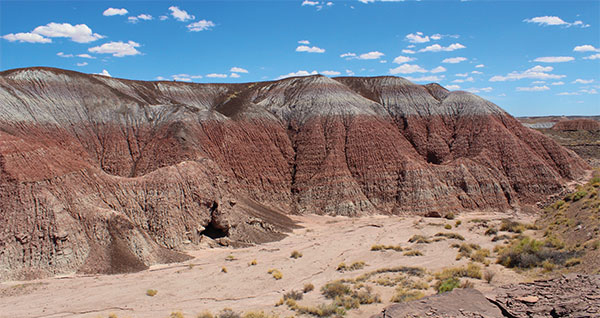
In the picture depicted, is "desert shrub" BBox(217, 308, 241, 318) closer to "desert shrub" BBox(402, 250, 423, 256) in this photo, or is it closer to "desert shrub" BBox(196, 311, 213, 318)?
"desert shrub" BBox(196, 311, 213, 318)


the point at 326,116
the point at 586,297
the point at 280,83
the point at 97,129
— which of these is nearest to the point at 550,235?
the point at 586,297

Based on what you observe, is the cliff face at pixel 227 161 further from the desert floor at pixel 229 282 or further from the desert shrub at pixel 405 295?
the desert shrub at pixel 405 295

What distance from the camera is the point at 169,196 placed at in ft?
103

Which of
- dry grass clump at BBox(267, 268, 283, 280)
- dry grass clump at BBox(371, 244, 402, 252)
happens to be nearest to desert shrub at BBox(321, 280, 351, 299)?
dry grass clump at BBox(267, 268, 283, 280)

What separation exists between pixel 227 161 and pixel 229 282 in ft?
98.4

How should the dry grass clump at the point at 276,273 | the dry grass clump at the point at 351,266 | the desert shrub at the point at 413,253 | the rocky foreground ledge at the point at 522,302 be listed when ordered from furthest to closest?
the desert shrub at the point at 413,253, the dry grass clump at the point at 351,266, the dry grass clump at the point at 276,273, the rocky foreground ledge at the point at 522,302

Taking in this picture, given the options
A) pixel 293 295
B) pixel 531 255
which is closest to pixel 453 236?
pixel 531 255

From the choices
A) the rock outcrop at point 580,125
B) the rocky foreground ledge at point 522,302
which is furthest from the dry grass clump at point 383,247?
the rock outcrop at point 580,125

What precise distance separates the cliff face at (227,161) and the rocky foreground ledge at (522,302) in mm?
17946

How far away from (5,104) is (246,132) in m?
26.0

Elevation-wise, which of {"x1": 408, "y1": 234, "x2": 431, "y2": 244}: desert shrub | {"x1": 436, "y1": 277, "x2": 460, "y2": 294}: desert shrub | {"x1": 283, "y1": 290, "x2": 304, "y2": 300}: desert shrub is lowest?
{"x1": 408, "y1": 234, "x2": 431, "y2": 244}: desert shrub

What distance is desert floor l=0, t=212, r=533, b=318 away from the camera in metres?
18.0

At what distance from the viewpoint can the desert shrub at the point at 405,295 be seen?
16.2 metres

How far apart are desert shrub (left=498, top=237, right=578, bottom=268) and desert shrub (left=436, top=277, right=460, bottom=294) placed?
12.3ft
